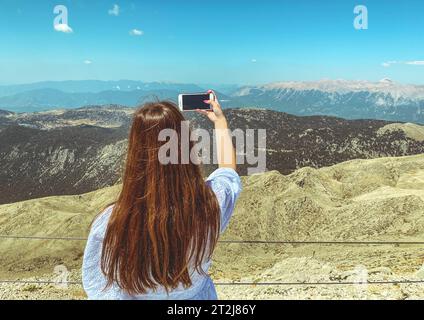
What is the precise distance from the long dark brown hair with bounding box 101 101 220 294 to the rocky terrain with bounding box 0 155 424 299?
24.5ft

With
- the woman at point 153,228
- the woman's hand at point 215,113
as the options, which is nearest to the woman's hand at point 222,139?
the woman's hand at point 215,113

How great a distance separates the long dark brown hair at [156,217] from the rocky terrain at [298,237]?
7.47 metres

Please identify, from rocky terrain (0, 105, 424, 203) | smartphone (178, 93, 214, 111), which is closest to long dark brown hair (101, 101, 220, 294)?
smartphone (178, 93, 214, 111)

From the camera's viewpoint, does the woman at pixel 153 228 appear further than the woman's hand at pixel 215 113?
No

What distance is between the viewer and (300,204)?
2581cm

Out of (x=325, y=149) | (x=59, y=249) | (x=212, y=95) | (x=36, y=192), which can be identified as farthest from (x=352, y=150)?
(x=212, y=95)

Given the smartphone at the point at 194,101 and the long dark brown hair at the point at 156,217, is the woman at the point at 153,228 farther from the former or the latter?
the smartphone at the point at 194,101

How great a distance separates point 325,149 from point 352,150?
6.90m

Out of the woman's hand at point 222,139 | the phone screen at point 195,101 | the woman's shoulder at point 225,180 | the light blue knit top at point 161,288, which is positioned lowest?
the light blue knit top at point 161,288

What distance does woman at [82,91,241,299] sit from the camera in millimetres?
2033

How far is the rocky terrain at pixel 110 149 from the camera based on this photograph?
99825 mm

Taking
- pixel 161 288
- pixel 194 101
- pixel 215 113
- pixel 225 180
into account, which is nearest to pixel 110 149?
pixel 194 101

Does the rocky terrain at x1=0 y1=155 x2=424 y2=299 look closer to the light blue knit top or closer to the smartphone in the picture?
the smartphone
